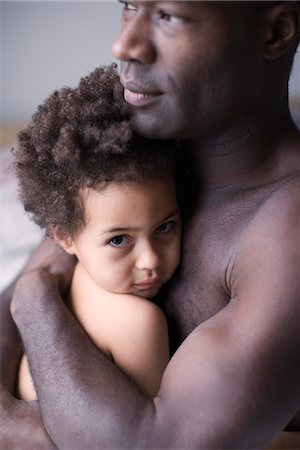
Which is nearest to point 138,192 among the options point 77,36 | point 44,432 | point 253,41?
point 253,41

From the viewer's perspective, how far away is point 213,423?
0.75 m

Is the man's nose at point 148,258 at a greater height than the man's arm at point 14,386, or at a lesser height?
greater

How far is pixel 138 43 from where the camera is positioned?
778 millimetres

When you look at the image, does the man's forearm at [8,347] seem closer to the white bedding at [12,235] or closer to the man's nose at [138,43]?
the white bedding at [12,235]

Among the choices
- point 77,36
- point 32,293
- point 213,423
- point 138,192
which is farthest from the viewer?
point 77,36

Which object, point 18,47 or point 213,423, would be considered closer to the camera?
point 213,423

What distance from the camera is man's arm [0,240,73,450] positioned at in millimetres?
961

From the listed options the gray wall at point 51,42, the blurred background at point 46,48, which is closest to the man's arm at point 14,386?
the blurred background at point 46,48

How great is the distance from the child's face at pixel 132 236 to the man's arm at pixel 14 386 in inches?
8.0

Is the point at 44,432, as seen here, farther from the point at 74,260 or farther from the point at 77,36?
the point at 77,36

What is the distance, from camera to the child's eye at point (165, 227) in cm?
93

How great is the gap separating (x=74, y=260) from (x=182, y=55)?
0.48 m

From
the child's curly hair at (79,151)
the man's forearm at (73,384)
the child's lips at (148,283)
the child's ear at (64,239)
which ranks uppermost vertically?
the child's curly hair at (79,151)

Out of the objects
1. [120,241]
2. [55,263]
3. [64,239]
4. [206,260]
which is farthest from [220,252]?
[55,263]
